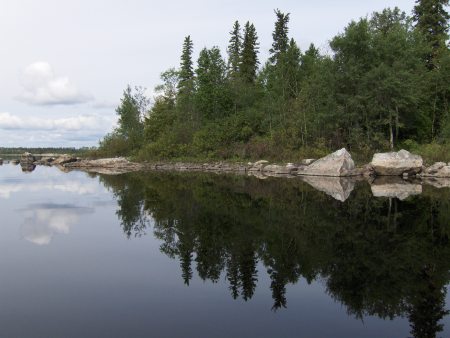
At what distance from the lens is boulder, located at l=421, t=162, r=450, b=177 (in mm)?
33984

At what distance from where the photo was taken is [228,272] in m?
9.24

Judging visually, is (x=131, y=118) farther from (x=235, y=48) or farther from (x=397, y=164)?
(x=397, y=164)

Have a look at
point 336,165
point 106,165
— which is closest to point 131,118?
point 106,165

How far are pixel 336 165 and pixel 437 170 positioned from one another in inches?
332

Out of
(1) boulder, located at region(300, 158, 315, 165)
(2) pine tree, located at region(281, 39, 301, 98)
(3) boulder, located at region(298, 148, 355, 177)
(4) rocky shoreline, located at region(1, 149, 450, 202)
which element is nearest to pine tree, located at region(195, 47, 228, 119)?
(2) pine tree, located at region(281, 39, 301, 98)

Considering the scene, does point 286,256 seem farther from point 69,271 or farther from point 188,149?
point 188,149

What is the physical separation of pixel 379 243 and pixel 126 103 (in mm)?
71126

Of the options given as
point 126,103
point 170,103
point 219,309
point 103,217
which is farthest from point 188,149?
point 219,309

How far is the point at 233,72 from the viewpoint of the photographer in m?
68.4

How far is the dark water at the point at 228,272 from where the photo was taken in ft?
22.0

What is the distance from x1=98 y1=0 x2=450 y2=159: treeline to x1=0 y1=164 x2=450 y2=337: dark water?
87.2 feet

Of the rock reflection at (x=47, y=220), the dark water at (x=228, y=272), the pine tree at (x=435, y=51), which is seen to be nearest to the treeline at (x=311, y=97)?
the pine tree at (x=435, y=51)

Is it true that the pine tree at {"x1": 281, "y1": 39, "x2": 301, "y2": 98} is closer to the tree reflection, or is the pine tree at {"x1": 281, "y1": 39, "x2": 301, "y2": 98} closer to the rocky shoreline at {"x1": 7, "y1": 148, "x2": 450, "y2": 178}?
the rocky shoreline at {"x1": 7, "y1": 148, "x2": 450, "y2": 178}

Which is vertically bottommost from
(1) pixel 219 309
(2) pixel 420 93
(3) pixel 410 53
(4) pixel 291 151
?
(1) pixel 219 309
